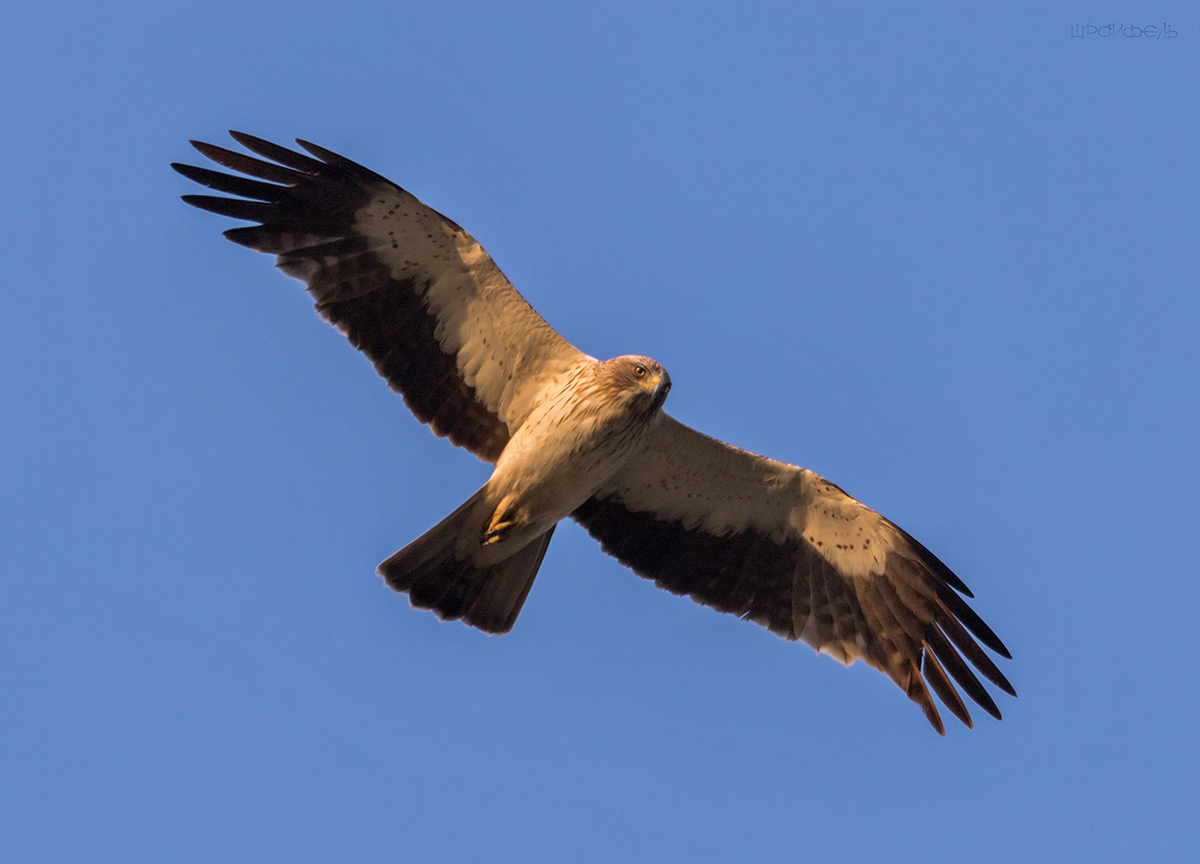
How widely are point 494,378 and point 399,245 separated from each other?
127cm

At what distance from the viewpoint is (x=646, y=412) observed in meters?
9.71

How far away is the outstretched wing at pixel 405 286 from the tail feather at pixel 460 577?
76 centimetres

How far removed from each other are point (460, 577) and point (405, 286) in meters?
2.32

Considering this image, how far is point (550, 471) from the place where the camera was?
32.2 ft

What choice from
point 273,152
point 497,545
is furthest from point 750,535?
point 273,152

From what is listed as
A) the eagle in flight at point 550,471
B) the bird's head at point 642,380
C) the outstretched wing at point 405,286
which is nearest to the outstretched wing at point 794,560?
the eagle in flight at point 550,471

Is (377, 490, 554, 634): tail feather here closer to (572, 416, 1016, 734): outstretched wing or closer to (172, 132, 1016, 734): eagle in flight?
(172, 132, 1016, 734): eagle in flight

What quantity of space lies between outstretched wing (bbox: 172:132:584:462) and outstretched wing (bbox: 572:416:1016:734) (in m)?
1.27

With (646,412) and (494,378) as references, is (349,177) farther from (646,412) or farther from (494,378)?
(646,412)

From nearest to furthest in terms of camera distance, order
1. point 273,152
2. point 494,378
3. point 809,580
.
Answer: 1. point 273,152
2. point 494,378
3. point 809,580

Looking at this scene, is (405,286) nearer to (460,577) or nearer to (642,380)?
(642,380)

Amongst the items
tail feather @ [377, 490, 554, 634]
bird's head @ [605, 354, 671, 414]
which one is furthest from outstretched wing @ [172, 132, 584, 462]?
tail feather @ [377, 490, 554, 634]

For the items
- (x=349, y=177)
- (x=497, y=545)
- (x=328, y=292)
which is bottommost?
(x=497, y=545)

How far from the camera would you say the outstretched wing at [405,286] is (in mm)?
9789
